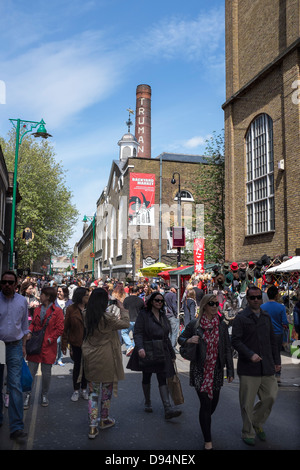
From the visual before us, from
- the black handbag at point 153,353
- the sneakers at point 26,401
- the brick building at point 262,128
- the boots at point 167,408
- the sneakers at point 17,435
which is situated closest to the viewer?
the sneakers at point 17,435

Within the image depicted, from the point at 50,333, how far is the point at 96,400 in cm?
168

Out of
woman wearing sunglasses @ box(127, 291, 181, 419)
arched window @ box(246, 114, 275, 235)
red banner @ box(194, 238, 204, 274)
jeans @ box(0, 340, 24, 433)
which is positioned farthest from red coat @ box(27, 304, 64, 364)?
arched window @ box(246, 114, 275, 235)

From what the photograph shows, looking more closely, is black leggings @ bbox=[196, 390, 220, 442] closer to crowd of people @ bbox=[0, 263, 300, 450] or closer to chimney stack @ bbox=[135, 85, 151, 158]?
crowd of people @ bbox=[0, 263, 300, 450]

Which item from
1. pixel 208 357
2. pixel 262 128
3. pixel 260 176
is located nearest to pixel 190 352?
pixel 208 357

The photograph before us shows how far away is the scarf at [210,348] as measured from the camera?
4.34 m

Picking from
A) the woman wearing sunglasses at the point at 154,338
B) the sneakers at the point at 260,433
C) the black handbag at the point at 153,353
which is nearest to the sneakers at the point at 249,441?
the sneakers at the point at 260,433

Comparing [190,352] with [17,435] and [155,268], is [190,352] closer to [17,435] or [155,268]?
[17,435]

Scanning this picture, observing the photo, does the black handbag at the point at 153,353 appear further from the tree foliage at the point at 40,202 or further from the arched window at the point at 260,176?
the tree foliage at the point at 40,202

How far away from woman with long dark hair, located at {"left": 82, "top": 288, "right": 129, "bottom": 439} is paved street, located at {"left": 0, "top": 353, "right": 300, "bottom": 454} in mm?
403

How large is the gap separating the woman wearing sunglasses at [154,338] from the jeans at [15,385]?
152 centimetres

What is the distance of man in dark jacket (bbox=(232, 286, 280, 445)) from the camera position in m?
4.54

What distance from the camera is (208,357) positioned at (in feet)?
14.7
